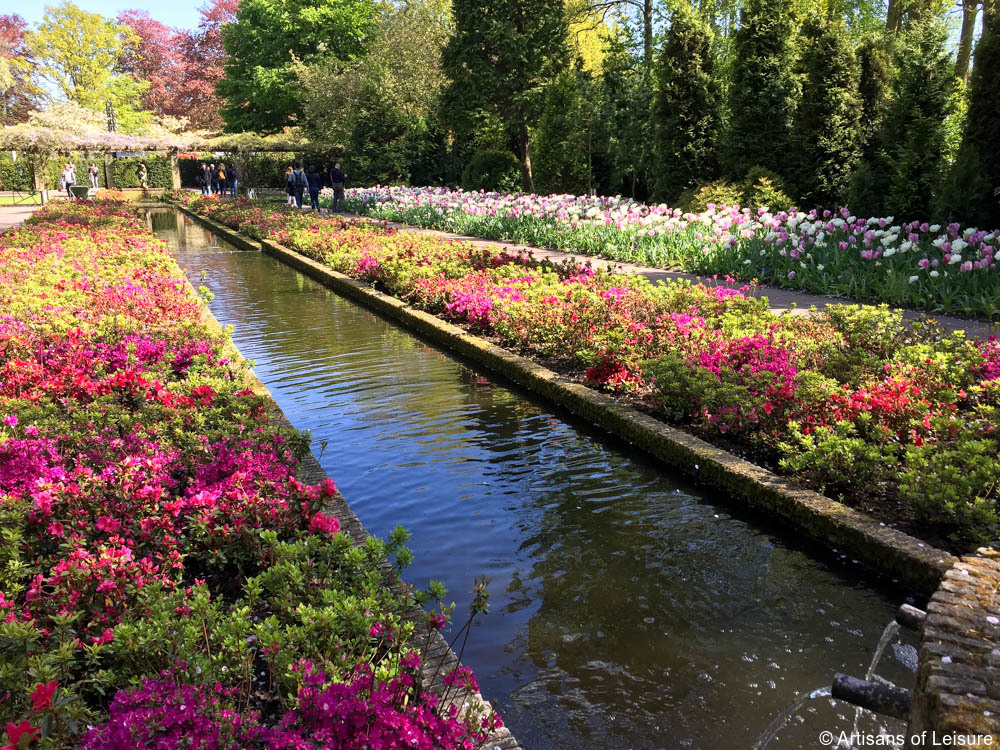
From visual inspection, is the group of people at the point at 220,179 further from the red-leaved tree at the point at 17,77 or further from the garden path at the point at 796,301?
the garden path at the point at 796,301

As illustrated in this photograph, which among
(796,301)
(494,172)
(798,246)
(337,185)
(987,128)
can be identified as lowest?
(796,301)

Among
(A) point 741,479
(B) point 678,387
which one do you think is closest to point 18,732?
(A) point 741,479

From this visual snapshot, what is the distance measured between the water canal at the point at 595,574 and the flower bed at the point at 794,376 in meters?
0.47

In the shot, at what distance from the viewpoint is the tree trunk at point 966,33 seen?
19.5m

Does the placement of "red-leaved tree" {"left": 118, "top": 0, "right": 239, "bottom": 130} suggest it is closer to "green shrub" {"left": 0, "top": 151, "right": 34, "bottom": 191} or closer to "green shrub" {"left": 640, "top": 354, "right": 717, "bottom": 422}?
"green shrub" {"left": 0, "top": 151, "right": 34, "bottom": 191}

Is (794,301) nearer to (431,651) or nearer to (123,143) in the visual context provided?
(431,651)

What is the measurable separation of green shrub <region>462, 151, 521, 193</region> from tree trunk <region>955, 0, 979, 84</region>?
12.4 m

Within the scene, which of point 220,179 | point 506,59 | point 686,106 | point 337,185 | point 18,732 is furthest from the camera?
point 220,179

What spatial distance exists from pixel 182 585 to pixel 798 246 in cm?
827

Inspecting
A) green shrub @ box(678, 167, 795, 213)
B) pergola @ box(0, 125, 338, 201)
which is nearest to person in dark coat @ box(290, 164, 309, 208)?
pergola @ box(0, 125, 338, 201)

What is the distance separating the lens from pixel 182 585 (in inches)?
112

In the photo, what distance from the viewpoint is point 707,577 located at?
347 cm

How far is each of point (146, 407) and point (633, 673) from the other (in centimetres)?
292

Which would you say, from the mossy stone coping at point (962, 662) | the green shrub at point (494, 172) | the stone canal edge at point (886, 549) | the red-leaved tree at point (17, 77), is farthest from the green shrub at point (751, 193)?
the red-leaved tree at point (17, 77)
